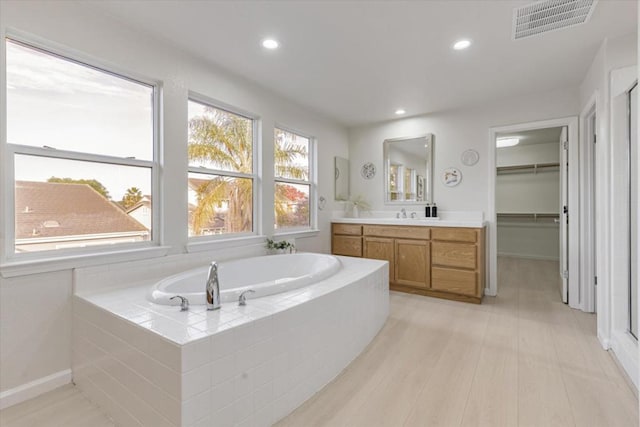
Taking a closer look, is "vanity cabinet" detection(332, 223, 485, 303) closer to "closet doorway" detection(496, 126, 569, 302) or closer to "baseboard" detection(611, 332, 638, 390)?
"baseboard" detection(611, 332, 638, 390)

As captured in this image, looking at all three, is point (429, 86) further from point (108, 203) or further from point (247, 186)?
point (108, 203)

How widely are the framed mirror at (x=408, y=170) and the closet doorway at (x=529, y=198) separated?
2177 mm

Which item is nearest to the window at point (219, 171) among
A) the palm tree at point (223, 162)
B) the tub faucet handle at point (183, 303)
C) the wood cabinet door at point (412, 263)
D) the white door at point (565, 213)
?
the palm tree at point (223, 162)

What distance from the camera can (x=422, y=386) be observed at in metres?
1.80

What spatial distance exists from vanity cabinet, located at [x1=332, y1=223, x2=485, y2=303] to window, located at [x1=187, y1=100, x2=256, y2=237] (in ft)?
5.38

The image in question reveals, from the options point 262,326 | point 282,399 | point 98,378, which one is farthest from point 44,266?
point 282,399

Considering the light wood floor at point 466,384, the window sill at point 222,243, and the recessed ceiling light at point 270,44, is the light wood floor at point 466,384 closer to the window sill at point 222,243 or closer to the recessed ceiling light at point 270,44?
the window sill at point 222,243

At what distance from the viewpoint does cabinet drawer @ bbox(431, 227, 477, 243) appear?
332 centimetres

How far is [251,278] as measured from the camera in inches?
111

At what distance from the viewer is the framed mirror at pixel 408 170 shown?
4121 mm

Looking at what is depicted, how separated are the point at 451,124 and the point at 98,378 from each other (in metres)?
4.28

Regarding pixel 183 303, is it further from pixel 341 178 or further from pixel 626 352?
pixel 341 178

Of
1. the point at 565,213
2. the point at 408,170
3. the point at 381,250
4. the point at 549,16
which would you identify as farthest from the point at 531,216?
the point at 549,16

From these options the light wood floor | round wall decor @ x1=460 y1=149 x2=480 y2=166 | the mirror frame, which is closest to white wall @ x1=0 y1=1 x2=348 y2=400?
the light wood floor
